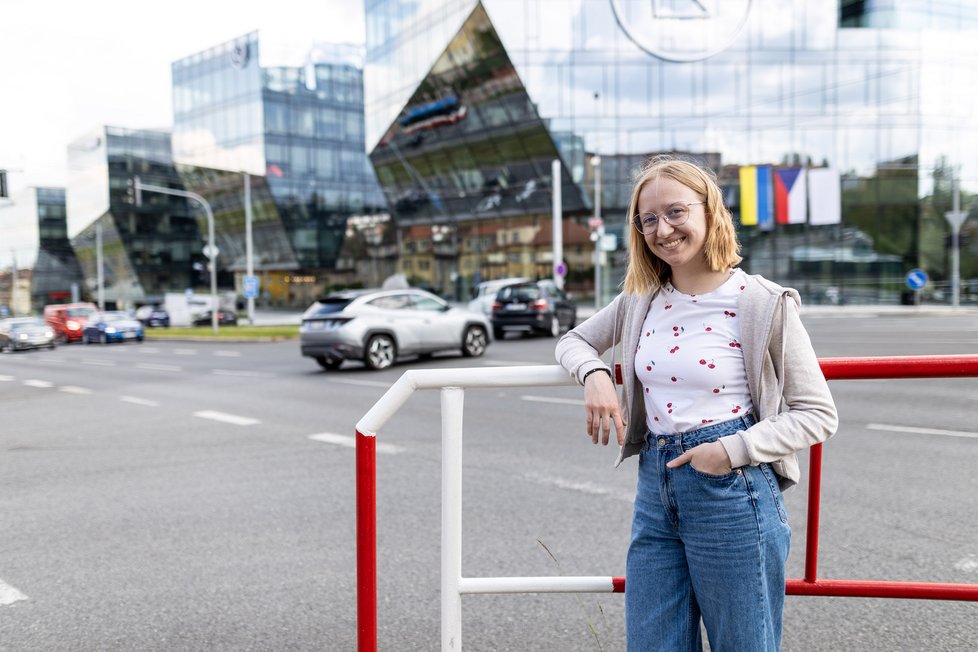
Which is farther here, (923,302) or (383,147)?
(383,147)

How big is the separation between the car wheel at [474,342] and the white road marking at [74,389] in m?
7.02

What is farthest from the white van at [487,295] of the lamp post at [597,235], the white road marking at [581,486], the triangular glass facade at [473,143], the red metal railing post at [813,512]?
the red metal railing post at [813,512]

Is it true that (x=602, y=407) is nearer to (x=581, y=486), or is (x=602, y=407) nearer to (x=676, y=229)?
(x=676, y=229)

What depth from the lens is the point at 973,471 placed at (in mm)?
2748

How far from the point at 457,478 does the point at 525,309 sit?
19611mm

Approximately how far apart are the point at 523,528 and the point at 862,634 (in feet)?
6.38

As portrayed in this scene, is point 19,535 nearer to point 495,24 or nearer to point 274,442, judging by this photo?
point 274,442

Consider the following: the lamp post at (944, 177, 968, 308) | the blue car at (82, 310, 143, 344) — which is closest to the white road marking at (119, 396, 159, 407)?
the blue car at (82, 310, 143, 344)

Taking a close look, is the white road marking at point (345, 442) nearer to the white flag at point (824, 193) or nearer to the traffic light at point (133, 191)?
the traffic light at point (133, 191)

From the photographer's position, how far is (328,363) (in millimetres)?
15164

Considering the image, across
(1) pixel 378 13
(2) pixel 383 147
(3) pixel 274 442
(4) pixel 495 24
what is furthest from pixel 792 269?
(3) pixel 274 442

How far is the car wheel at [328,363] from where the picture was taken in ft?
49.3

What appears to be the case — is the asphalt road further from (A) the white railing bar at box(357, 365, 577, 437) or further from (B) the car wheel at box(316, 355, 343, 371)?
(B) the car wheel at box(316, 355, 343, 371)

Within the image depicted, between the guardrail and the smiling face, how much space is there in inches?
18.6
